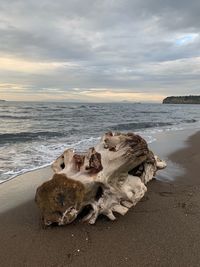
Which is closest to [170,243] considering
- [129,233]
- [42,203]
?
[129,233]

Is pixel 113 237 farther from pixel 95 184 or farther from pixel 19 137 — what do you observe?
pixel 19 137

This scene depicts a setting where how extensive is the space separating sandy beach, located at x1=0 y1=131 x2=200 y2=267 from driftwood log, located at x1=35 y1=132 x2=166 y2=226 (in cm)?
18

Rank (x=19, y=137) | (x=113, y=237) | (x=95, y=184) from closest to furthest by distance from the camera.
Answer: (x=113, y=237)
(x=95, y=184)
(x=19, y=137)

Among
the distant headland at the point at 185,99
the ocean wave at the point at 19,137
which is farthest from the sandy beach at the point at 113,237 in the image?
the distant headland at the point at 185,99

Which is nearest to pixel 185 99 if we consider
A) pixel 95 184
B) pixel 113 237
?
pixel 95 184

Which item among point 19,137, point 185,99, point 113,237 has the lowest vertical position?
point 185,99

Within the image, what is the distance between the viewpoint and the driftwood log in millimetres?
4242

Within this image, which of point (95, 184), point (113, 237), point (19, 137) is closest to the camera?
point (113, 237)

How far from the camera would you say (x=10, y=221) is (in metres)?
4.71

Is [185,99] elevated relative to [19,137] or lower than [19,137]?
lower

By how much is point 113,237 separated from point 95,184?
655 millimetres

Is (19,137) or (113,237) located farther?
(19,137)

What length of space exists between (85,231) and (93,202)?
1.23 feet

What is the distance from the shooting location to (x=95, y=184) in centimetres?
432
